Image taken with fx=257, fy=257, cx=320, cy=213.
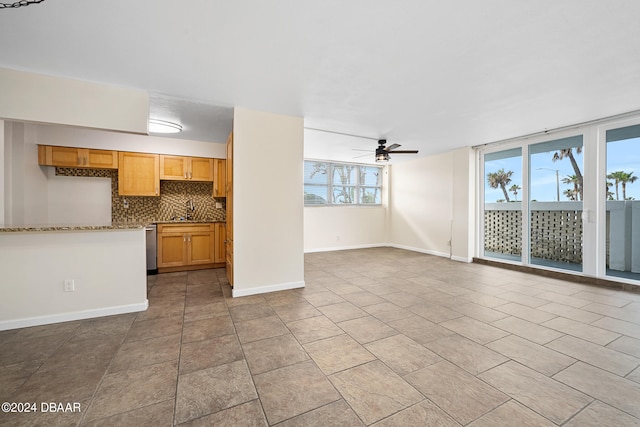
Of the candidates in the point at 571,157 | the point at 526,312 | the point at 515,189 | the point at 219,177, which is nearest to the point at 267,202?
the point at 219,177

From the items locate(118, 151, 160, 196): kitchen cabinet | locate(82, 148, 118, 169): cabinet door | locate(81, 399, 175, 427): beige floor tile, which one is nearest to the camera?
locate(81, 399, 175, 427): beige floor tile

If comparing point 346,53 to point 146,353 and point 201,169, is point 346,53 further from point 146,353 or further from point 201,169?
point 201,169

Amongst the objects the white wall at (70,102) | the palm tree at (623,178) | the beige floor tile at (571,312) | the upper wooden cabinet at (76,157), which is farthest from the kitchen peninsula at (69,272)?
the palm tree at (623,178)

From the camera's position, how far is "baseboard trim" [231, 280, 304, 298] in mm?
3623

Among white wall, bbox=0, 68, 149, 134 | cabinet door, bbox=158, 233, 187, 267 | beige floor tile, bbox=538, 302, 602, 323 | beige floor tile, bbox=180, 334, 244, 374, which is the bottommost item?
beige floor tile, bbox=180, 334, 244, 374

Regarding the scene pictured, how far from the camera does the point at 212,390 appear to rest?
1.76m

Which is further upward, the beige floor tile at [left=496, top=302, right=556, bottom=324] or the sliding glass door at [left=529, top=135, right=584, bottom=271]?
the sliding glass door at [left=529, top=135, right=584, bottom=271]

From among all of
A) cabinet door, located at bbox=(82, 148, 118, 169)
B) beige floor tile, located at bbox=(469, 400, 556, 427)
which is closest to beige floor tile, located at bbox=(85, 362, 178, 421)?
beige floor tile, located at bbox=(469, 400, 556, 427)

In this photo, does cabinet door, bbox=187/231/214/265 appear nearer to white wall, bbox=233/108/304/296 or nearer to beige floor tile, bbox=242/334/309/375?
white wall, bbox=233/108/304/296

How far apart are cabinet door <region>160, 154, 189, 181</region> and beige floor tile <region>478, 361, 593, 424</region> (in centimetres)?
541

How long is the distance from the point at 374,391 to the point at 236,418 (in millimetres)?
894

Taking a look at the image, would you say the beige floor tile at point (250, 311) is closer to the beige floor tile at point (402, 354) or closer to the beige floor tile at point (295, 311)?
the beige floor tile at point (295, 311)

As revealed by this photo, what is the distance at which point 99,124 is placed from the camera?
3.00 meters

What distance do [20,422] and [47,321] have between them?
67.9 inches
